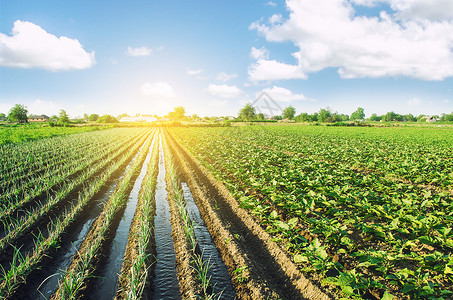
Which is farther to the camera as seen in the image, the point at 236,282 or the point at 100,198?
the point at 100,198

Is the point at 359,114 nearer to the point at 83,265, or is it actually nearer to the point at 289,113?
the point at 289,113

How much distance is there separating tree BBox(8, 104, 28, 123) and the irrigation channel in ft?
359

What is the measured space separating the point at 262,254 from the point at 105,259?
3008 millimetres

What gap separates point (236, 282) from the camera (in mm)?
3568

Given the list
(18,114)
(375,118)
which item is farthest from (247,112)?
(375,118)

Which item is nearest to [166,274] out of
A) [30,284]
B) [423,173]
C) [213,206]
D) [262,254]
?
[262,254]

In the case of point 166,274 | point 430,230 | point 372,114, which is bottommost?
point 166,274

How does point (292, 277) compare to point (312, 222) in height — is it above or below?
below

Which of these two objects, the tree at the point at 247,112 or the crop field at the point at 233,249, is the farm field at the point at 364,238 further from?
the tree at the point at 247,112

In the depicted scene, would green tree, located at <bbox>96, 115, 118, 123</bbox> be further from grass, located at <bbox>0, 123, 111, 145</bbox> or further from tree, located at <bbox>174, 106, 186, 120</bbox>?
grass, located at <bbox>0, 123, 111, 145</bbox>

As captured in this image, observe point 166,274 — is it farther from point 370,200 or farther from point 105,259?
point 370,200

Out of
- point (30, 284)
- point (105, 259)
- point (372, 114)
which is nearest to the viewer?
point (30, 284)

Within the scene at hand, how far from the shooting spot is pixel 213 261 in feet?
13.5

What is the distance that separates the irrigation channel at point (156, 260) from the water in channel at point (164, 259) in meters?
0.02
